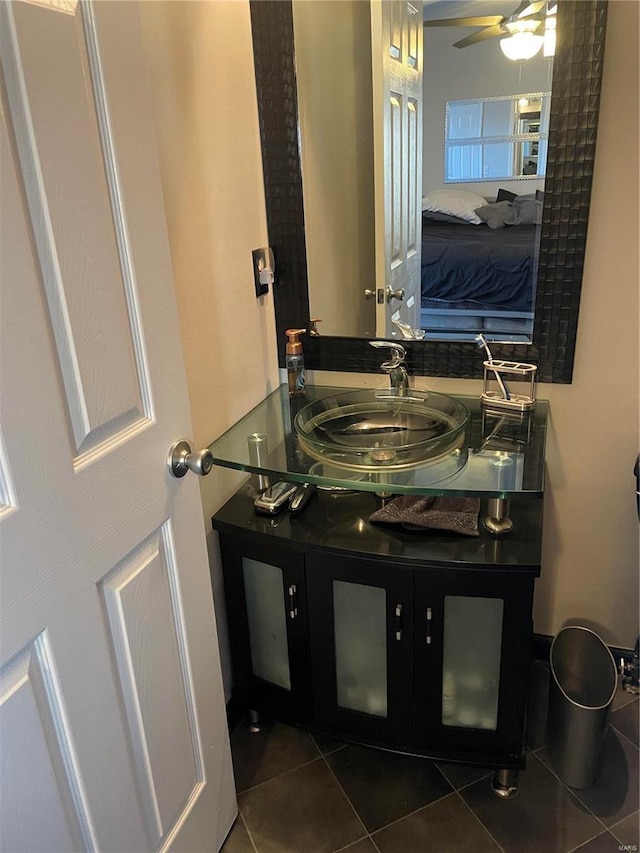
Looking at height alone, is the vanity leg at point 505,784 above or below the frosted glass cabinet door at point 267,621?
below

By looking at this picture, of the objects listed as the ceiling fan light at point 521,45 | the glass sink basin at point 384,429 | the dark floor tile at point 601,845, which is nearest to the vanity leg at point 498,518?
the glass sink basin at point 384,429

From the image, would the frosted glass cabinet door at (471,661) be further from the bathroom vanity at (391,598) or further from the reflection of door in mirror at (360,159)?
the reflection of door in mirror at (360,159)

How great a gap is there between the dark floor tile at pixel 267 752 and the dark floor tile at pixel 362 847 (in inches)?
9.6

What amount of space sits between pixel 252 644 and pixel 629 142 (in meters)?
1.44

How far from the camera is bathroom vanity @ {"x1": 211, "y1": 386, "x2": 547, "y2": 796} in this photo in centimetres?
132

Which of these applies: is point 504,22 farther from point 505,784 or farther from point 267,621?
point 505,784

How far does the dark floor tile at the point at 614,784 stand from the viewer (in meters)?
1.48

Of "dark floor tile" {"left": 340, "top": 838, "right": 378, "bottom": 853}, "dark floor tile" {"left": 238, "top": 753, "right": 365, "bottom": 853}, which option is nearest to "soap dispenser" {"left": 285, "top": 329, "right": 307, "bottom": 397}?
"dark floor tile" {"left": 238, "top": 753, "right": 365, "bottom": 853}

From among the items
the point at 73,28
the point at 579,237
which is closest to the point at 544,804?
the point at 579,237

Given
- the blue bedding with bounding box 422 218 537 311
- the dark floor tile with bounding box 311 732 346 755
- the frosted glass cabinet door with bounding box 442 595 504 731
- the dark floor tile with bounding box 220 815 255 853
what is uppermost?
the blue bedding with bounding box 422 218 537 311

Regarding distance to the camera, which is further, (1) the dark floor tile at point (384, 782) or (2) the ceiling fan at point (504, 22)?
(1) the dark floor tile at point (384, 782)

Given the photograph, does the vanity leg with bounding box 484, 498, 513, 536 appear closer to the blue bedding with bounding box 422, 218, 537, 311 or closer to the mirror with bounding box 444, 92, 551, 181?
the blue bedding with bounding box 422, 218, 537, 311

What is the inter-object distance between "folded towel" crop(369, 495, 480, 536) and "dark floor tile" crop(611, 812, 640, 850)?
0.75m

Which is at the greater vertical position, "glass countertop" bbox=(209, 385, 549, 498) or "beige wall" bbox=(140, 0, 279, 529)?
"beige wall" bbox=(140, 0, 279, 529)
